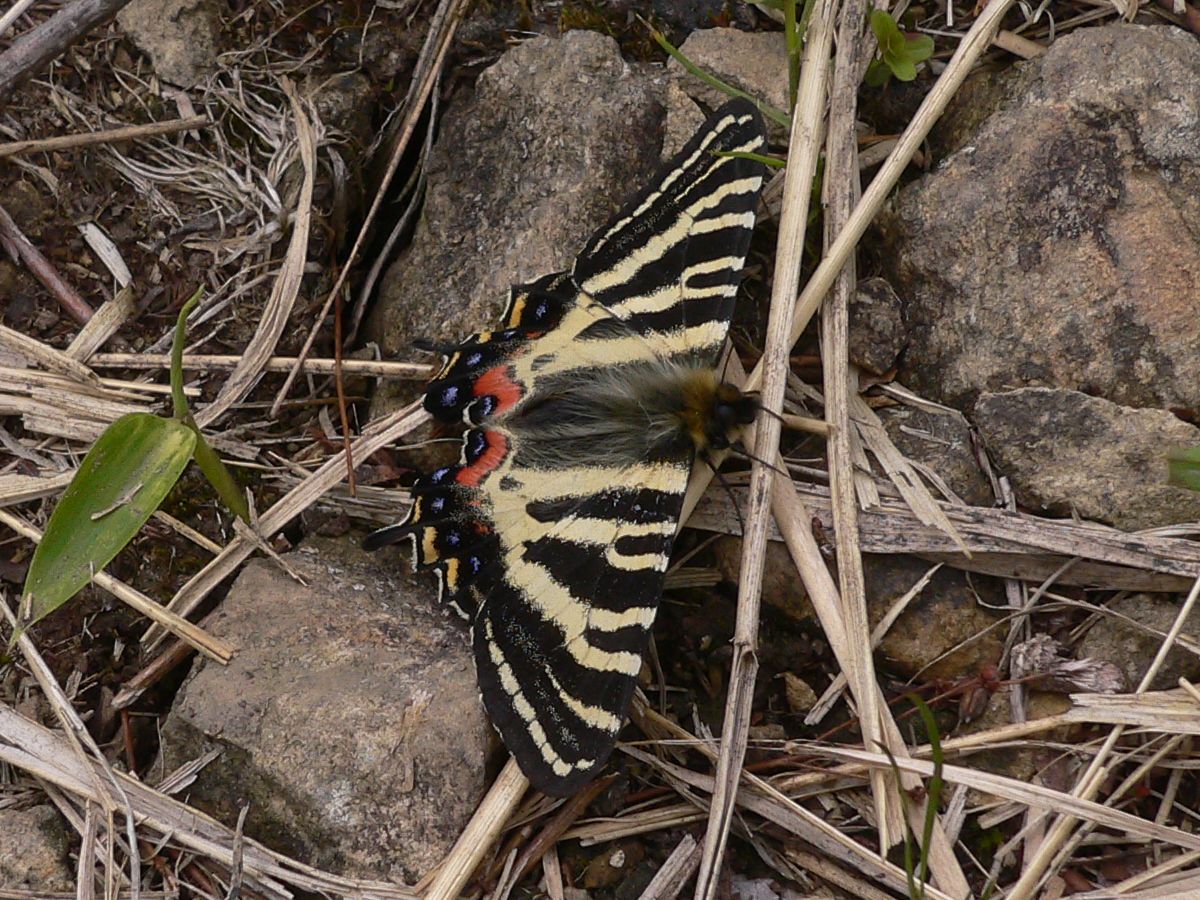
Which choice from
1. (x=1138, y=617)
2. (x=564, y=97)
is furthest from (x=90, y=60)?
(x=1138, y=617)

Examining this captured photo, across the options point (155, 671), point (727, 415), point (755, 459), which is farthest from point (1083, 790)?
point (155, 671)

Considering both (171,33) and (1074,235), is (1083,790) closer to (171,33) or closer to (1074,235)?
(1074,235)

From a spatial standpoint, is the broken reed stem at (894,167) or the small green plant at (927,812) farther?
the broken reed stem at (894,167)

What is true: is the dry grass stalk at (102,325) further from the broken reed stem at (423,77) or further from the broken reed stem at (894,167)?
the broken reed stem at (894,167)

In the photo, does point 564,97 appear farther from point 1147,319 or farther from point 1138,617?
point 1138,617

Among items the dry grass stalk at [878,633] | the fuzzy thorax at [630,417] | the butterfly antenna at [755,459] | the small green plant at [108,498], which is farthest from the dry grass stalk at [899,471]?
the small green plant at [108,498]
